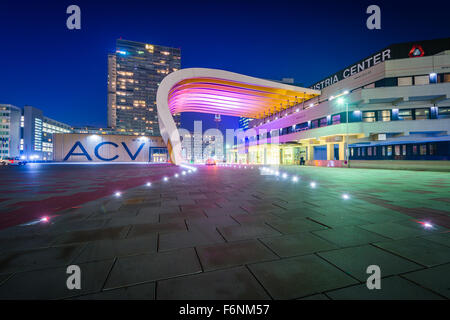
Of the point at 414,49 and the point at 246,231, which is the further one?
the point at 414,49

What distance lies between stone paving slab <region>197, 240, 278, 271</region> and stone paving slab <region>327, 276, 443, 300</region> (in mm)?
802

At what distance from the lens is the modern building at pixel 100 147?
44.0 meters

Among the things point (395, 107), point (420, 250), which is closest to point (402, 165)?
point (395, 107)

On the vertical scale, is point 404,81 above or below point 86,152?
above

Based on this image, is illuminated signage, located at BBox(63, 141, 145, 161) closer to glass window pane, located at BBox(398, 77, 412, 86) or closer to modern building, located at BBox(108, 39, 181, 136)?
glass window pane, located at BBox(398, 77, 412, 86)

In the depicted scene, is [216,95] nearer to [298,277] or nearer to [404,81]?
[404,81]

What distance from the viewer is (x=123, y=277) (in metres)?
1.94

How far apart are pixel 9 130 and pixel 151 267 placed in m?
138

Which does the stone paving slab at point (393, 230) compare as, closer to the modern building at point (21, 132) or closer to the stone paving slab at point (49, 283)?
the stone paving slab at point (49, 283)

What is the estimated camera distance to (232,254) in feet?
8.11

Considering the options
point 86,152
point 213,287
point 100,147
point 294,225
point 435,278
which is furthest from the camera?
point 100,147

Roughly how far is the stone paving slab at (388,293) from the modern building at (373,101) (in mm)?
24832
